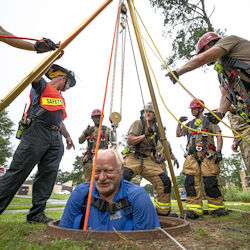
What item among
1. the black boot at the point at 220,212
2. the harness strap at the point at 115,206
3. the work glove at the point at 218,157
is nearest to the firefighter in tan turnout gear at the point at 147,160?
the black boot at the point at 220,212

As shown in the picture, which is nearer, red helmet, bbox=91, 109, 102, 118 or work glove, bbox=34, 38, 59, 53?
work glove, bbox=34, 38, 59, 53

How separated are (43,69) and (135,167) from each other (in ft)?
8.97

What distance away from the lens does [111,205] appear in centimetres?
223

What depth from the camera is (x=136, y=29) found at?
3.20 m

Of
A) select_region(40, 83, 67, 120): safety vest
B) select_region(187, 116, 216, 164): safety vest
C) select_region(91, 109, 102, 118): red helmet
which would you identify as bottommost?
select_region(187, 116, 216, 164): safety vest

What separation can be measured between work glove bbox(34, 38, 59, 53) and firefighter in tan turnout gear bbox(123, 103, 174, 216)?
2.40m

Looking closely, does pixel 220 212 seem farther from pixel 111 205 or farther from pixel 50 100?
pixel 50 100

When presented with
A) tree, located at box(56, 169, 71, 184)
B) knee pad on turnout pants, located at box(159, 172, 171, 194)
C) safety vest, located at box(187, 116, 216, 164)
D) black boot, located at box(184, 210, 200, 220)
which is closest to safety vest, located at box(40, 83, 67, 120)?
knee pad on turnout pants, located at box(159, 172, 171, 194)

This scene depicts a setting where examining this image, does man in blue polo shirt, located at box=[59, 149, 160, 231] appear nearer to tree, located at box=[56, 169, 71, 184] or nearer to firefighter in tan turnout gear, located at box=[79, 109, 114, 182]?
firefighter in tan turnout gear, located at box=[79, 109, 114, 182]

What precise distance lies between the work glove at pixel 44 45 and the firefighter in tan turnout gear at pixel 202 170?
11.7 feet

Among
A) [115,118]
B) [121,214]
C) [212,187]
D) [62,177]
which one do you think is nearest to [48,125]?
[115,118]

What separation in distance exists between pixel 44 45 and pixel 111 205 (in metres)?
1.84

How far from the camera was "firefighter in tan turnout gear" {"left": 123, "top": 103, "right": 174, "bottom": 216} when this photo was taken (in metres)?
4.28

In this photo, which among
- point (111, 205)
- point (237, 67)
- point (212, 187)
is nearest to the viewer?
point (111, 205)
